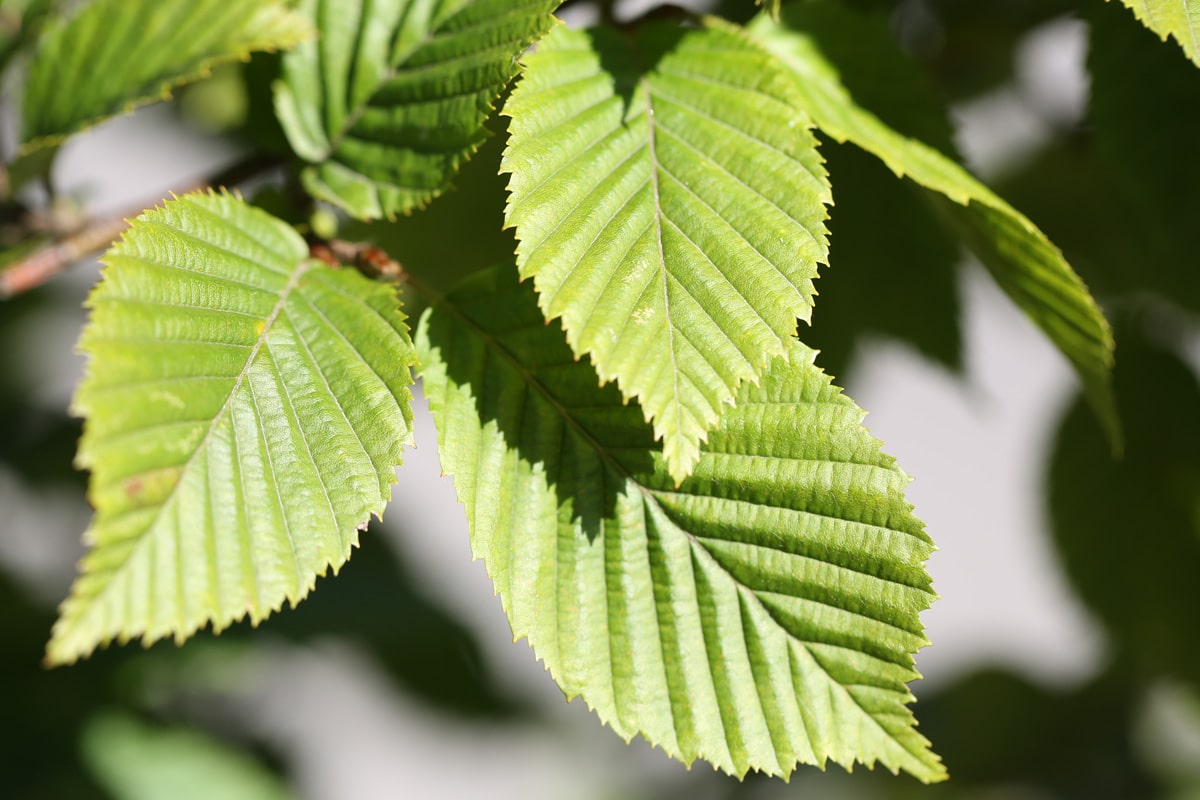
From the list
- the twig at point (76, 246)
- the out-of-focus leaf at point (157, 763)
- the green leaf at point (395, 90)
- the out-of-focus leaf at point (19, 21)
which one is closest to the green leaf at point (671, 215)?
the green leaf at point (395, 90)

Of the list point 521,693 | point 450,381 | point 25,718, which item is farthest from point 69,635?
point 521,693

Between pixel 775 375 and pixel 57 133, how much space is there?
0.59 m

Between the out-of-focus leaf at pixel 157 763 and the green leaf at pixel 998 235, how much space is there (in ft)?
4.14

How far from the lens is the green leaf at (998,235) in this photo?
617 millimetres

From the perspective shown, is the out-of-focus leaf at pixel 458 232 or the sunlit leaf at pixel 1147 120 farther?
the out-of-focus leaf at pixel 458 232

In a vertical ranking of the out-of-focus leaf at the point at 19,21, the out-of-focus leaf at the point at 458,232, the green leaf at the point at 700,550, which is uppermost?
the out-of-focus leaf at the point at 19,21

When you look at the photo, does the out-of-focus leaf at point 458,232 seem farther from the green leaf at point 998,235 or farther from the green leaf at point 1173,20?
the green leaf at point 1173,20

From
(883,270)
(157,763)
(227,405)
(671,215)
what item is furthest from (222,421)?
(157,763)

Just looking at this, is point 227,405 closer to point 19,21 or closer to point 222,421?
point 222,421

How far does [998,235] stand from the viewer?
647 millimetres

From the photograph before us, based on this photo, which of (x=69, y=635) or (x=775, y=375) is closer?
(x=69, y=635)

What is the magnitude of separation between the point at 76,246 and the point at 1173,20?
0.79 m

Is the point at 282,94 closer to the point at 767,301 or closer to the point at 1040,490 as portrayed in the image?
the point at 767,301

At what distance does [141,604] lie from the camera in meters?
0.46
